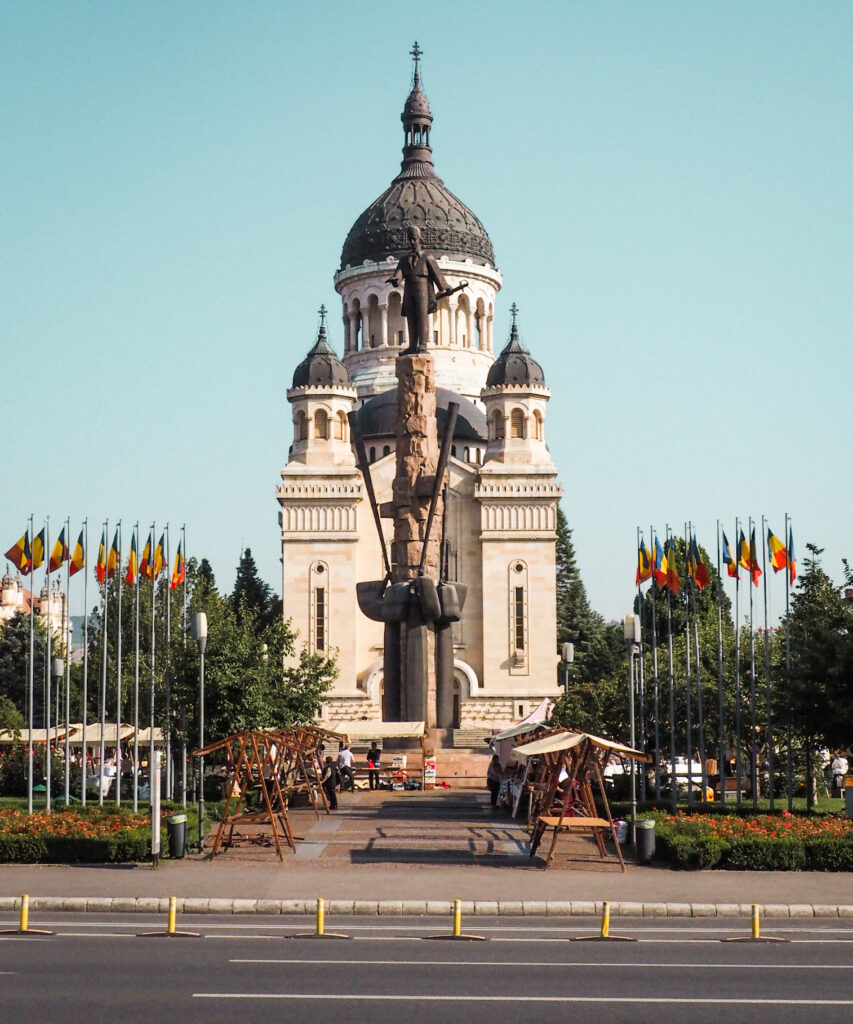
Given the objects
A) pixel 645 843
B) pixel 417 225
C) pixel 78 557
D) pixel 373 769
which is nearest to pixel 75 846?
pixel 645 843

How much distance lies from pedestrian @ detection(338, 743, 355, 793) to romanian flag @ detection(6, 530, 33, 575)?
31.5 ft

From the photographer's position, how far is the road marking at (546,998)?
47.0 feet

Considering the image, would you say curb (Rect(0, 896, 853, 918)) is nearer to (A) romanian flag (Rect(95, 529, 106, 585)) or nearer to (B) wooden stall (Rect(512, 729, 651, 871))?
(B) wooden stall (Rect(512, 729, 651, 871))

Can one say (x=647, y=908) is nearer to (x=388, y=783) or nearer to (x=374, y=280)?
(x=388, y=783)

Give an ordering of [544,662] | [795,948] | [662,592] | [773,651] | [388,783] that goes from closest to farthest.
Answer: [795,948] < [388,783] < [773,651] < [544,662] < [662,592]

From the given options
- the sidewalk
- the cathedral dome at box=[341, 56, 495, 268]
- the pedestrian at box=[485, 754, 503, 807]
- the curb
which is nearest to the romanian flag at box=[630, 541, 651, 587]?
the pedestrian at box=[485, 754, 503, 807]

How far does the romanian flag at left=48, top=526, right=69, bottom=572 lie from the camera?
140ft

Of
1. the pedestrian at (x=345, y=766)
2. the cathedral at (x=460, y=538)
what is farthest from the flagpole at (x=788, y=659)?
the cathedral at (x=460, y=538)

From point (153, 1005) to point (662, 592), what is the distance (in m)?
82.6

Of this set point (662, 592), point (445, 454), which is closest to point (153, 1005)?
point (445, 454)

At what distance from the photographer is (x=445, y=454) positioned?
51.9m

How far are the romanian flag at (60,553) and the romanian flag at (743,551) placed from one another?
1754 cm

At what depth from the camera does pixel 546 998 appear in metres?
14.5

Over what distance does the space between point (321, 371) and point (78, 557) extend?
46.2 metres
